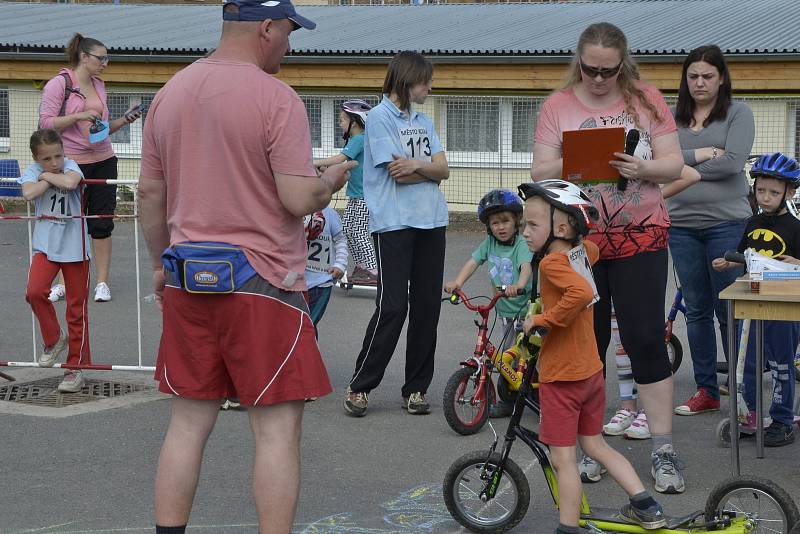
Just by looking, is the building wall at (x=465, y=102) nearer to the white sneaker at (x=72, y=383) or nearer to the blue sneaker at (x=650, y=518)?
the white sneaker at (x=72, y=383)

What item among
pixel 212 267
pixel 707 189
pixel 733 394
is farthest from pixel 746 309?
pixel 212 267

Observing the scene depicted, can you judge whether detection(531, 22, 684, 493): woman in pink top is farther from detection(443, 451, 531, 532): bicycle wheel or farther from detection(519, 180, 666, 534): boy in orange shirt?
detection(443, 451, 531, 532): bicycle wheel

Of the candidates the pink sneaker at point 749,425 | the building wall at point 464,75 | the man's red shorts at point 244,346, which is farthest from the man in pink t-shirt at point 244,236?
the building wall at point 464,75

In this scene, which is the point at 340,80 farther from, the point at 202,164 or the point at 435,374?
the point at 202,164

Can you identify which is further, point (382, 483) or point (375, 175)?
point (375, 175)

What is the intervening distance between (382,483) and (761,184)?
8.29 feet

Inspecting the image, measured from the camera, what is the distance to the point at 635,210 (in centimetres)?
560

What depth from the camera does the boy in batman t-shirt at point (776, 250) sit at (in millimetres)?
6277

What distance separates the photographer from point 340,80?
2211 centimetres

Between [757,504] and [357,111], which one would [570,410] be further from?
[357,111]

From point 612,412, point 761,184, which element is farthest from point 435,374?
point 761,184

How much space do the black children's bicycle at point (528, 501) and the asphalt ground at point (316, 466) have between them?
0.14 meters

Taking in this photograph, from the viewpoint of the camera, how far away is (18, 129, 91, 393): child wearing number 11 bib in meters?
7.76

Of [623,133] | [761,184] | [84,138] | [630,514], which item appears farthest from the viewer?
[84,138]
